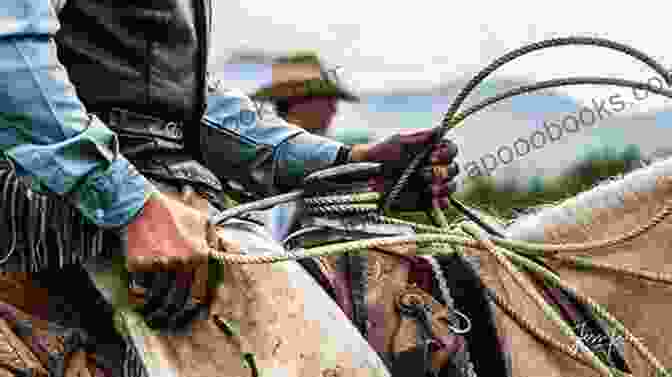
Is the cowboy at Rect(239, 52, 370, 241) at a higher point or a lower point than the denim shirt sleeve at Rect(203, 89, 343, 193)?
lower

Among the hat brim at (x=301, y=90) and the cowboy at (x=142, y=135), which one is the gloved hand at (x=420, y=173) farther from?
the hat brim at (x=301, y=90)

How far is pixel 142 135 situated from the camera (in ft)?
6.69

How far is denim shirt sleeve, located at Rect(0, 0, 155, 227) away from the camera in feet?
5.23

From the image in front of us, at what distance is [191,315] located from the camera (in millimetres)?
1823

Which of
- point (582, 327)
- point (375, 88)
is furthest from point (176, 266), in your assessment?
point (375, 88)

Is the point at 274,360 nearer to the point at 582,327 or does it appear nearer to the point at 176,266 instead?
the point at 176,266

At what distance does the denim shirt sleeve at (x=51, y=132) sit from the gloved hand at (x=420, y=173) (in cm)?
74

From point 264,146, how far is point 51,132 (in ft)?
3.06

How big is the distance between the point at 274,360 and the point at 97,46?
81 centimetres

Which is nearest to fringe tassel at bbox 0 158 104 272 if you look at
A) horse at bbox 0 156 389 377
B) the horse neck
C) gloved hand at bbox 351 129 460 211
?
horse at bbox 0 156 389 377

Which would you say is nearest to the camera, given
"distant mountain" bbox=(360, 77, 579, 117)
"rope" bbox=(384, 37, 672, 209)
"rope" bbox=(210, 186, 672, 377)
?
"rope" bbox=(210, 186, 672, 377)

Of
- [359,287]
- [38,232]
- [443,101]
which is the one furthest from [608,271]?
[443,101]

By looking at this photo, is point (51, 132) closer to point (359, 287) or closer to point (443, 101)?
point (359, 287)

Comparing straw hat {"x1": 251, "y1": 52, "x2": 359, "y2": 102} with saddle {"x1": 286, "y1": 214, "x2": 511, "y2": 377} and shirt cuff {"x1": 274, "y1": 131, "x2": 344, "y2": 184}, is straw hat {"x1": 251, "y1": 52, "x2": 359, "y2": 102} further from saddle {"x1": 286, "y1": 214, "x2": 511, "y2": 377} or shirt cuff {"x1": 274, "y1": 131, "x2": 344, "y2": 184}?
saddle {"x1": 286, "y1": 214, "x2": 511, "y2": 377}
